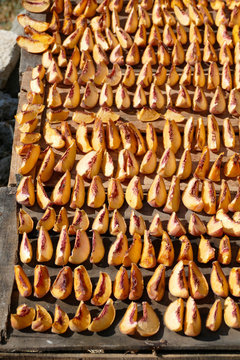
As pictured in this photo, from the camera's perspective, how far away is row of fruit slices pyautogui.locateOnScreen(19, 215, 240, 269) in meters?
1.38

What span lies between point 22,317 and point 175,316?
354mm

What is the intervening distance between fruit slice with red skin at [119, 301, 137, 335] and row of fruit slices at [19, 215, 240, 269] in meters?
0.14

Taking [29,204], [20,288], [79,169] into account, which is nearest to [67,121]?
[79,169]

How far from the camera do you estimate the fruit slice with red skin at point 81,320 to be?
126cm

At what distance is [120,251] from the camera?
4.54 ft

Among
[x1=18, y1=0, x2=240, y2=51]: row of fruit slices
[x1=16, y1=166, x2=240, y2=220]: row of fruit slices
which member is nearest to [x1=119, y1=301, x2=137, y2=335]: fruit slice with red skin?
[x1=16, y1=166, x2=240, y2=220]: row of fruit slices

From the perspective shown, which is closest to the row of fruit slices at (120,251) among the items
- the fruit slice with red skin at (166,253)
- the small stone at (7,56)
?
the fruit slice with red skin at (166,253)

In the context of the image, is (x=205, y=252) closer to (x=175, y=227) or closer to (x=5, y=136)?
(x=175, y=227)

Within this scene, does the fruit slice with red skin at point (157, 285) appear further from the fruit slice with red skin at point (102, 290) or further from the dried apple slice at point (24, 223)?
the dried apple slice at point (24, 223)

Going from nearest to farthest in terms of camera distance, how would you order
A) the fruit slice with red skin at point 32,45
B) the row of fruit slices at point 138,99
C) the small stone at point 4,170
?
the row of fruit slices at point 138,99 < the fruit slice with red skin at point 32,45 < the small stone at point 4,170

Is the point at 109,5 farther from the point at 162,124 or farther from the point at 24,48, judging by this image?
the point at 162,124

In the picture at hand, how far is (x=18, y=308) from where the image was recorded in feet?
4.22

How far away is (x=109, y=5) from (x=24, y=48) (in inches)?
15.5

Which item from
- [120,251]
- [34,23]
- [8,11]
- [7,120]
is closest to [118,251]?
[120,251]
